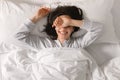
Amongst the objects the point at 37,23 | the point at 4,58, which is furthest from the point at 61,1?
the point at 4,58

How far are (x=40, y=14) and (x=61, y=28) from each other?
0.52 ft

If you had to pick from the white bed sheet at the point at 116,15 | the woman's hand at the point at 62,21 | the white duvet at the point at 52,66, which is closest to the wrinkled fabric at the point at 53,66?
the white duvet at the point at 52,66

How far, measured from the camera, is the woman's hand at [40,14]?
1.57 m

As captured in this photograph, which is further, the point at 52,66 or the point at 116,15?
the point at 116,15

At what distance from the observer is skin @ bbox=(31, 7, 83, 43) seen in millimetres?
1511

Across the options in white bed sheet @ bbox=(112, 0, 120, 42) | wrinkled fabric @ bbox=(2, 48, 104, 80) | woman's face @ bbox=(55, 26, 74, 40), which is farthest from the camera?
white bed sheet @ bbox=(112, 0, 120, 42)

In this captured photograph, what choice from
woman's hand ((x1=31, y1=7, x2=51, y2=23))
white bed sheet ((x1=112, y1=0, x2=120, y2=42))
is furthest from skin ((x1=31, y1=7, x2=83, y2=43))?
white bed sheet ((x1=112, y1=0, x2=120, y2=42))

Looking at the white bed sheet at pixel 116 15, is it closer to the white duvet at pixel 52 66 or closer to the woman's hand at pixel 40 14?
the white duvet at pixel 52 66

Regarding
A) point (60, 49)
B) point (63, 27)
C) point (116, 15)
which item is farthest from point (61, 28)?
point (116, 15)

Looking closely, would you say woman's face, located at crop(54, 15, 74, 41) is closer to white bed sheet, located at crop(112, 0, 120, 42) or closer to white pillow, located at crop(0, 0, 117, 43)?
white pillow, located at crop(0, 0, 117, 43)

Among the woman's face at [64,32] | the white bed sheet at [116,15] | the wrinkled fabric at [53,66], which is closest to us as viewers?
the wrinkled fabric at [53,66]

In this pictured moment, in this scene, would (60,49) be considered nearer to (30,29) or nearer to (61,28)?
(61,28)

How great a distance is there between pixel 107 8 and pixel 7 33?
2.09 feet

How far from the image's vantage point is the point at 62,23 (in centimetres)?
151
